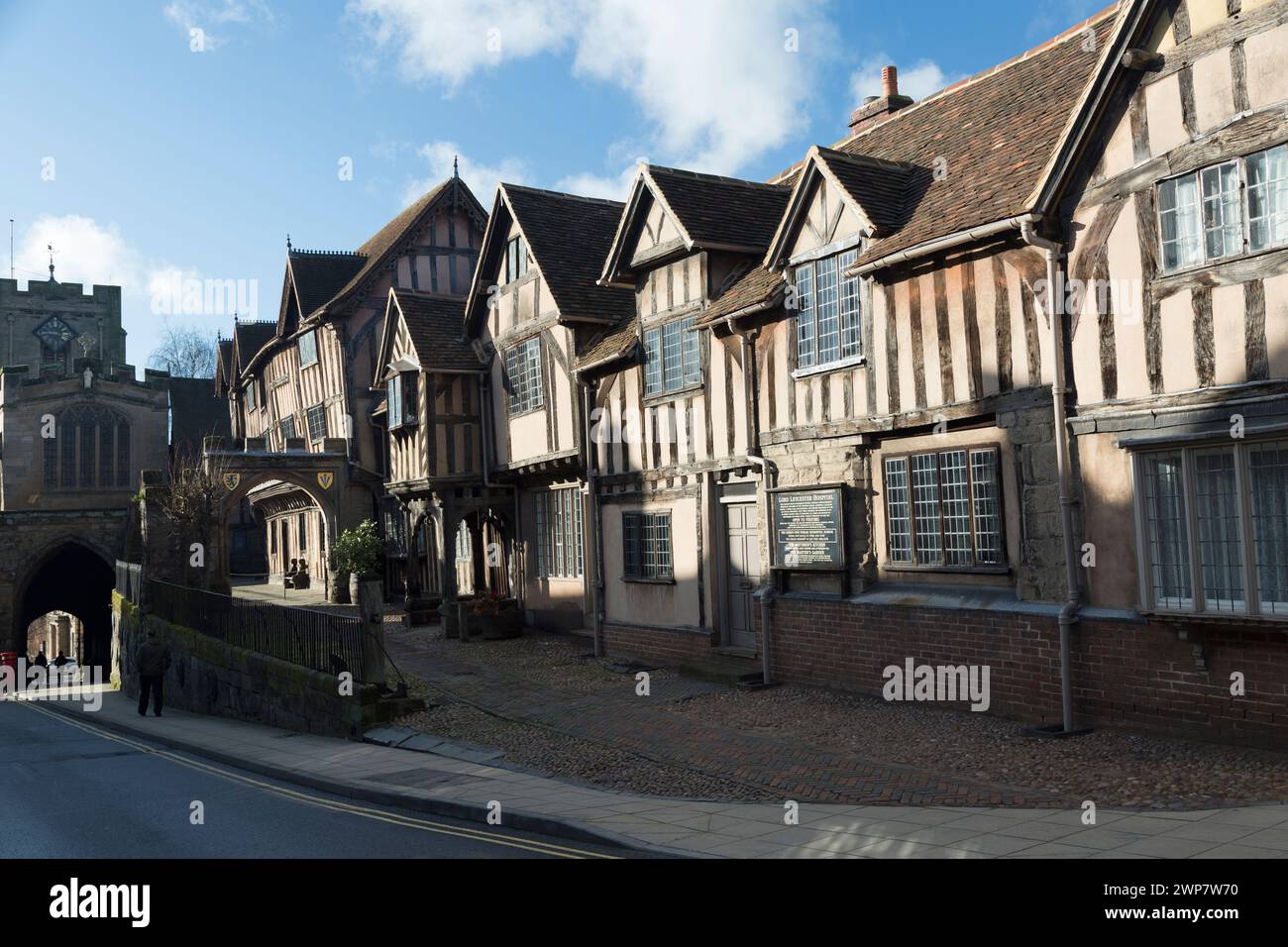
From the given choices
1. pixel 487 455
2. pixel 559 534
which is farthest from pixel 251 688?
pixel 487 455

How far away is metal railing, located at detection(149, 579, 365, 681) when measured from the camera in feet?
52.9

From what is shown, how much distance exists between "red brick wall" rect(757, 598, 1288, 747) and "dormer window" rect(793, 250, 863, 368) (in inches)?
133

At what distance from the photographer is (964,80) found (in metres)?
16.2

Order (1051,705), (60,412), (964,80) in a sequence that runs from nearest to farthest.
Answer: (1051,705)
(964,80)
(60,412)

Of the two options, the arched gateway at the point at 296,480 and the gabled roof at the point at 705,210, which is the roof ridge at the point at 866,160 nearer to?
the gabled roof at the point at 705,210

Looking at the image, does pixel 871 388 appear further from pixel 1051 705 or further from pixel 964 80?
pixel 964 80

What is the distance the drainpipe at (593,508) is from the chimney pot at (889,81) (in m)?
7.48

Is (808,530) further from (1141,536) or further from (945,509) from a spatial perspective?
(1141,536)

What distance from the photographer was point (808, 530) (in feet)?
47.8

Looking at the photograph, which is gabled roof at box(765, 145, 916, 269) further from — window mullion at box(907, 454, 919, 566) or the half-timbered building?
the half-timbered building

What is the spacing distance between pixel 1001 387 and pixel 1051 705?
353cm

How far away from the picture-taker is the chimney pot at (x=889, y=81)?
1900cm

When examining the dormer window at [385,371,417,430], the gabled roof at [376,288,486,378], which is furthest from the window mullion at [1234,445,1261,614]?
the dormer window at [385,371,417,430]
